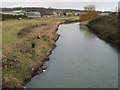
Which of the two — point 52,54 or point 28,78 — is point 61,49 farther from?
point 28,78

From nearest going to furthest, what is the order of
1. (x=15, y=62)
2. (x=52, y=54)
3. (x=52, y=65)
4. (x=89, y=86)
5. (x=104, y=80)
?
(x=89, y=86) → (x=104, y=80) → (x=15, y=62) → (x=52, y=65) → (x=52, y=54)

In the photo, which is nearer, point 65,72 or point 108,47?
point 65,72

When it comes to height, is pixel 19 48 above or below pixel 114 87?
above

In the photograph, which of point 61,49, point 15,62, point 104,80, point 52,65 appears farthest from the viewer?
point 61,49

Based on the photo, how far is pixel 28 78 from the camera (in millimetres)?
15805

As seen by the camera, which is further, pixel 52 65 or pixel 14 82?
pixel 52 65

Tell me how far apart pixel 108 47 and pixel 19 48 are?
1104 cm

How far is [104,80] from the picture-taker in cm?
1612

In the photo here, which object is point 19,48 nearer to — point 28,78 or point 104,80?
point 28,78

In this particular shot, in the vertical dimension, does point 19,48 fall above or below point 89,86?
above

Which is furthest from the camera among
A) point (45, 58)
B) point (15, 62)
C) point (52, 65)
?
point (45, 58)

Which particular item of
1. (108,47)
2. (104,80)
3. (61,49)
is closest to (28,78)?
(104,80)

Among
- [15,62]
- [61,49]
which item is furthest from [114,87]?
[61,49]

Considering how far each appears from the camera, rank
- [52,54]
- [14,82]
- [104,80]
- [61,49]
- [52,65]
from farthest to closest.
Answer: [61,49], [52,54], [52,65], [104,80], [14,82]
